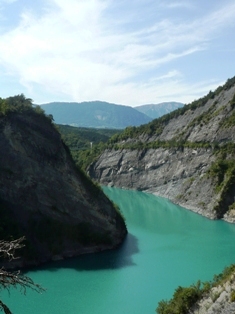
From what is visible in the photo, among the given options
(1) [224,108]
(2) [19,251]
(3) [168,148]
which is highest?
(1) [224,108]

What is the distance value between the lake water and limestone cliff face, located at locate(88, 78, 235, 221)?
7.25m

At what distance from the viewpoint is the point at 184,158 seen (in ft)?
224

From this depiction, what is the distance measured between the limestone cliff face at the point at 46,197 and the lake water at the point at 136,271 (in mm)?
1693

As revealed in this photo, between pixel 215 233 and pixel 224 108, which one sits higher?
pixel 224 108

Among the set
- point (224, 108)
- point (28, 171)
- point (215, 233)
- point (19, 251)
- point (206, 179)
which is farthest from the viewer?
point (224, 108)

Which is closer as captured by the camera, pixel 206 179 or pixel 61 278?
pixel 61 278

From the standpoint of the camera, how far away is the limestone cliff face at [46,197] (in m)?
32.6

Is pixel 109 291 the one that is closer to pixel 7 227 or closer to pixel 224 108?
pixel 7 227

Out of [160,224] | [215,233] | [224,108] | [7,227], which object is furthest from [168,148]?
[7,227]

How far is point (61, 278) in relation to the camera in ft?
93.3

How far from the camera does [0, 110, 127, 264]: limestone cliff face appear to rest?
32625 millimetres

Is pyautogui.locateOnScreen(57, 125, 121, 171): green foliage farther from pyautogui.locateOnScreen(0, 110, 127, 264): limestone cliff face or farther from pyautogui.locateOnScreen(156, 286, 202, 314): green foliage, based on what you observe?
pyautogui.locateOnScreen(156, 286, 202, 314): green foliage

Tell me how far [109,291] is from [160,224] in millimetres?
22349

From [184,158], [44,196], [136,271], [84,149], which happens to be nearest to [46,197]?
[44,196]
